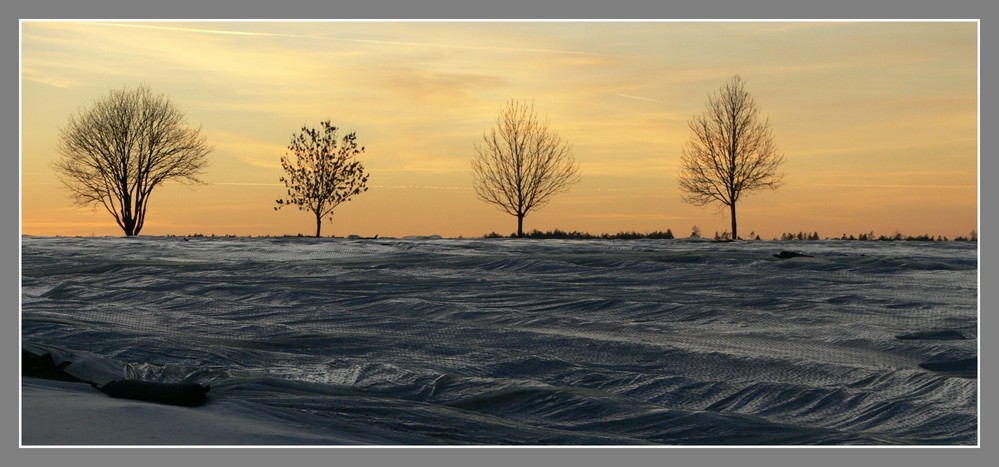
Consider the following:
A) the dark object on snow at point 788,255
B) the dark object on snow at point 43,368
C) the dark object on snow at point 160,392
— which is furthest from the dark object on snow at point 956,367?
the dark object on snow at point 788,255

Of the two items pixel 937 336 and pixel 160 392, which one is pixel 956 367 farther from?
pixel 160 392

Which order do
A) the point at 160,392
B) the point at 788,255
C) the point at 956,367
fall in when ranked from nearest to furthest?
1. the point at 160,392
2. the point at 956,367
3. the point at 788,255

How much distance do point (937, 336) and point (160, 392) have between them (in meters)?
5.50

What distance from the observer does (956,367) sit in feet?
20.8

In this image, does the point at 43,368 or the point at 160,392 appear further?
the point at 43,368

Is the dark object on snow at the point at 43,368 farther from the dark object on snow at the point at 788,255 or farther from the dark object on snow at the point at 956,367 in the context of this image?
the dark object on snow at the point at 788,255

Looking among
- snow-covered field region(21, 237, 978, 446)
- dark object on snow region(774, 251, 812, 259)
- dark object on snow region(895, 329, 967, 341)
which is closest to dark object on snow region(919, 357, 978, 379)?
snow-covered field region(21, 237, 978, 446)

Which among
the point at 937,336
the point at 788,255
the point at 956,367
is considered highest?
the point at 788,255

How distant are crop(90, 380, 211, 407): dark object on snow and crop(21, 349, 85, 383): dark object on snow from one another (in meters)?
0.68

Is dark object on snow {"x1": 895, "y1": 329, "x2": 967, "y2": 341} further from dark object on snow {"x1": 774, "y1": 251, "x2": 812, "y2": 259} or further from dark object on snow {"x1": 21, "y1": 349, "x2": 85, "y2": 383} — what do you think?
dark object on snow {"x1": 21, "y1": 349, "x2": 85, "y2": 383}

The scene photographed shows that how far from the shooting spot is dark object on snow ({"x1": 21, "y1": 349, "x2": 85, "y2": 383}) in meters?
5.82

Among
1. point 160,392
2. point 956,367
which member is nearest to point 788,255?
point 956,367

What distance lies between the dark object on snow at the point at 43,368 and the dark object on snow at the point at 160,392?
68cm

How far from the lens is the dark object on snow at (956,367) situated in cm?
616
